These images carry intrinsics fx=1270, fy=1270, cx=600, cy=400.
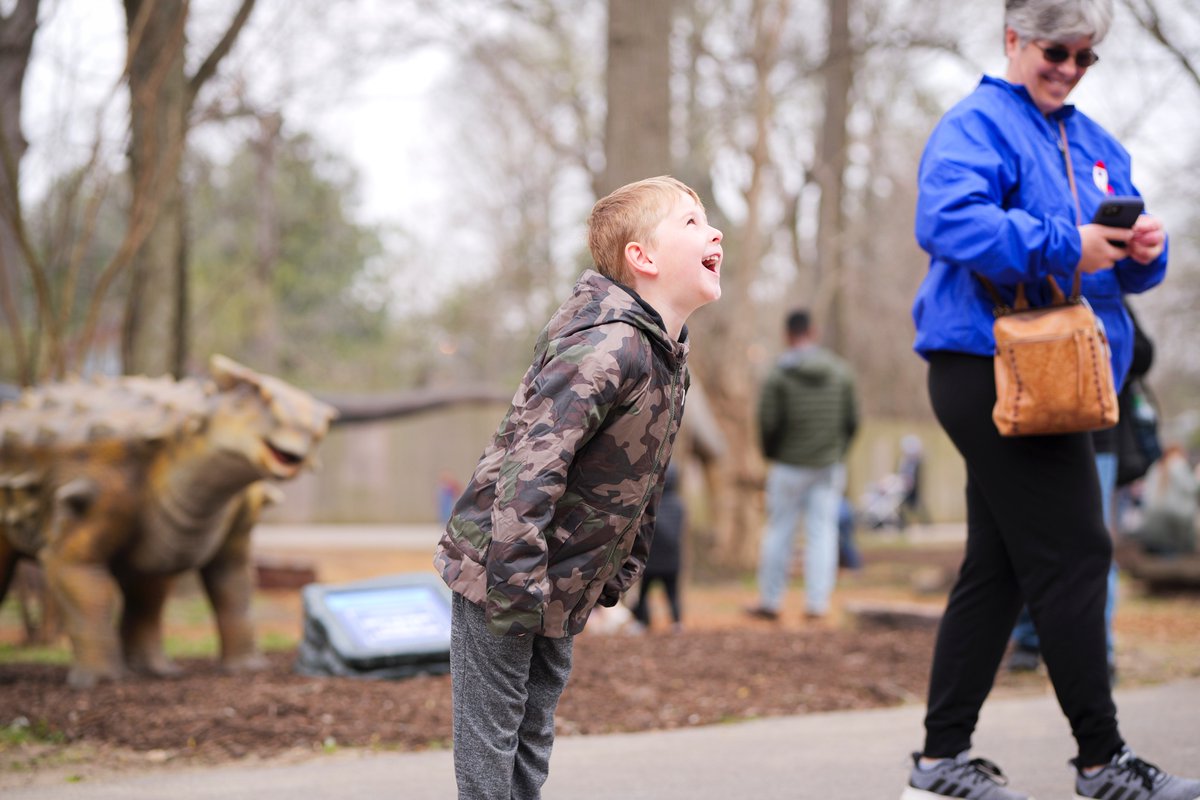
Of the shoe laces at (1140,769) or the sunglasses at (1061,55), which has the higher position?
the sunglasses at (1061,55)

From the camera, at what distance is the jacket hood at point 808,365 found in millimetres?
9422

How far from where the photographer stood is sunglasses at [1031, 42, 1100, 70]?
331 cm

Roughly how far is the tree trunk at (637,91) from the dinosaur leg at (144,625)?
4.78 metres

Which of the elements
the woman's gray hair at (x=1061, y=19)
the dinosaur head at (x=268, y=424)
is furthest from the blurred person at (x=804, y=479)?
the woman's gray hair at (x=1061, y=19)

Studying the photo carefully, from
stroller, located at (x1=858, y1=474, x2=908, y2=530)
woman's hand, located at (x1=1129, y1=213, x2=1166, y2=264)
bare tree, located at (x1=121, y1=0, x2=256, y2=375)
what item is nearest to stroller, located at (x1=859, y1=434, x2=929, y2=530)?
stroller, located at (x1=858, y1=474, x2=908, y2=530)

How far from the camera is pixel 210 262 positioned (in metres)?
27.5

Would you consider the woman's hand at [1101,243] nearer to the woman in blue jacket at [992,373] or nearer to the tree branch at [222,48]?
the woman in blue jacket at [992,373]

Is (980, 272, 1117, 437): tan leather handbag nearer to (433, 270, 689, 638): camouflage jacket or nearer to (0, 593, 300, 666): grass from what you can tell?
(433, 270, 689, 638): camouflage jacket

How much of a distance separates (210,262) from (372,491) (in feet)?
22.1

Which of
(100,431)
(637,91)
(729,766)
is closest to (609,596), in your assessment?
(729,766)

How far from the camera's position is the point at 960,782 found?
3248 millimetres

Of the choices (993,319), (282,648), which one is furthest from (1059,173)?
(282,648)

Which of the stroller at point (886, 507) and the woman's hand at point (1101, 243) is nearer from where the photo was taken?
the woman's hand at point (1101, 243)

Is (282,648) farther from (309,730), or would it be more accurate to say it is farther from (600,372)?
(600,372)
